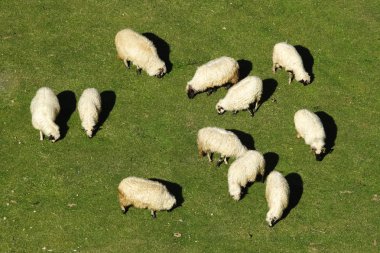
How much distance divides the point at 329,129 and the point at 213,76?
4.23m

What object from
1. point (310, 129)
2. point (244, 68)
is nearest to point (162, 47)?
point (244, 68)

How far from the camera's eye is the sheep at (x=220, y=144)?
20156 millimetres

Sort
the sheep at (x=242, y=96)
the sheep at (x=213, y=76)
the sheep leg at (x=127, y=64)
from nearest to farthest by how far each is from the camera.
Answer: the sheep at (x=242, y=96) < the sheep at (x=213, y=76) < the sheep leg at (x=127, y=64)

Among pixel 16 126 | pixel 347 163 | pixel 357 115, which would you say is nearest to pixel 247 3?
pixel 357 115

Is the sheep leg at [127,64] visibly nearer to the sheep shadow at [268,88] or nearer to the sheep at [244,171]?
the sheep shadow at [268,88]

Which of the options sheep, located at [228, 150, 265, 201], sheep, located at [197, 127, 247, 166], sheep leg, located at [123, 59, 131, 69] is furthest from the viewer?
sheep leg, located at [123, 59, 131, 69]

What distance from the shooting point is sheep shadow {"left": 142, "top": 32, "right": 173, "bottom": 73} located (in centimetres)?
2373

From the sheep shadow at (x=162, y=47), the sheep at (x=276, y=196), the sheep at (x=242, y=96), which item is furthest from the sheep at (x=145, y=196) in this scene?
the sheep shadow at (x=162, y=47)

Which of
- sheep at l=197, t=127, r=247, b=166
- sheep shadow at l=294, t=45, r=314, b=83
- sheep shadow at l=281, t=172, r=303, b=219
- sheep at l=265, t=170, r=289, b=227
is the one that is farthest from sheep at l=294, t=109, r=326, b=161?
sheep shadow at l=294, t=45, r=314, b=83

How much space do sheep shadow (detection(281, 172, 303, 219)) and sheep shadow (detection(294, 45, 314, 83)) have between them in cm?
457

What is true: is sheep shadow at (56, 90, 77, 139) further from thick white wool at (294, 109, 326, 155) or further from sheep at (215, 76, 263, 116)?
thick white wool at (294, 109, 326, 155)

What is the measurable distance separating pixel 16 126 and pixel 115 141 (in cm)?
325

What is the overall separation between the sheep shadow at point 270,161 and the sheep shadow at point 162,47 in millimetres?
5028

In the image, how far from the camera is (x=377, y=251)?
18609mm
